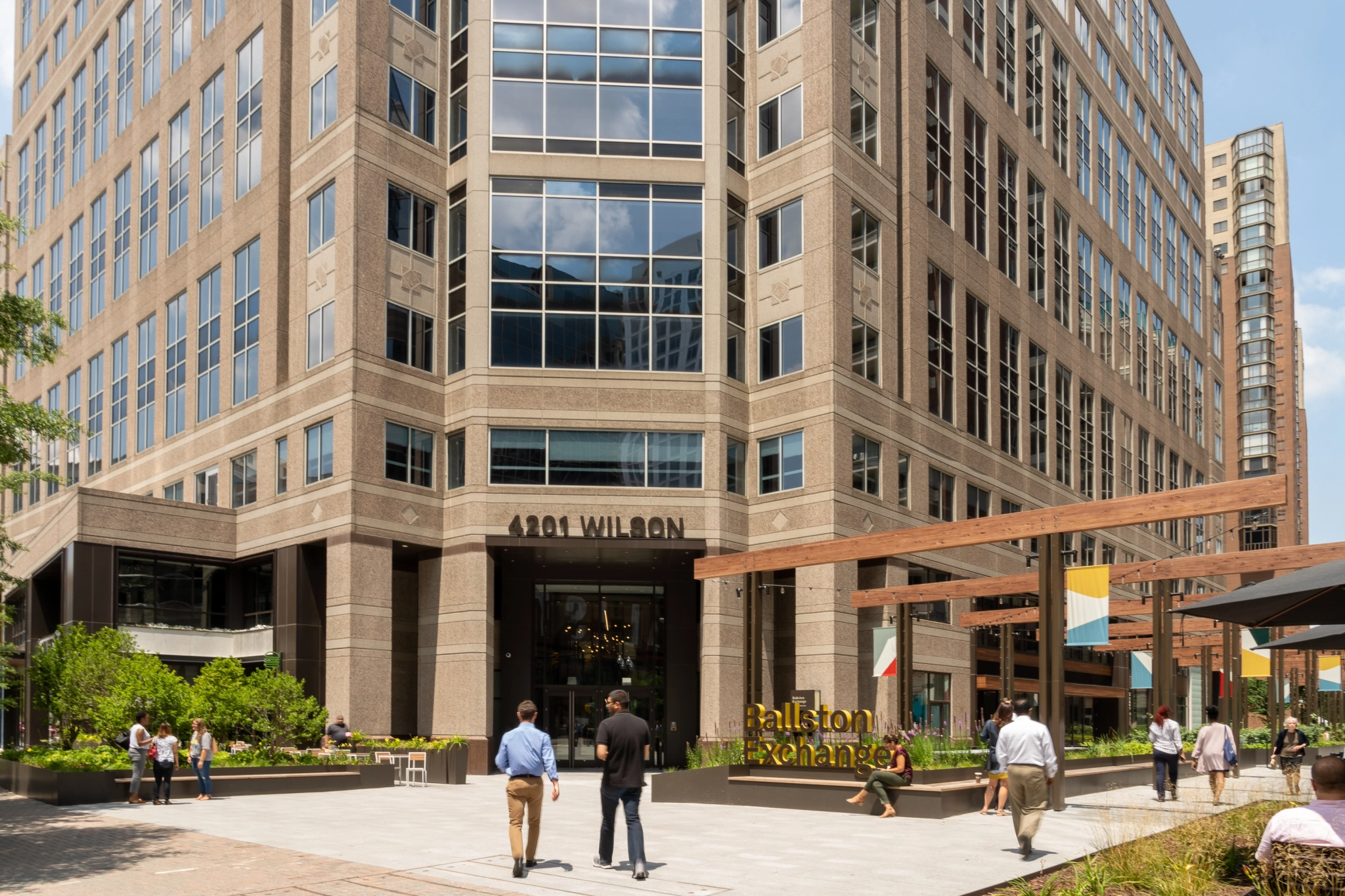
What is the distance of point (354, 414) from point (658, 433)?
30.5 ft

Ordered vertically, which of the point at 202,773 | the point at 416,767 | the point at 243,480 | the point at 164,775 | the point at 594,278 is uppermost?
the point at 594,278

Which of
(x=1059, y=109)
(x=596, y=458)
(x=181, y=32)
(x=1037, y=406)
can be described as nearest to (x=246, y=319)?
(x=596, y=458)

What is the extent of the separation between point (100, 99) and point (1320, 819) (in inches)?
2452

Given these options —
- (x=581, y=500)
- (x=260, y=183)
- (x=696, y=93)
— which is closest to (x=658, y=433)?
(x=581, y=500)

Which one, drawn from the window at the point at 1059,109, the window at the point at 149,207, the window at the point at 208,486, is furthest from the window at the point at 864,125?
the window at the point at 149,207

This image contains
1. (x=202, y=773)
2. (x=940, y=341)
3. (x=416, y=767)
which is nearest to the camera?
(x=202, y=773)

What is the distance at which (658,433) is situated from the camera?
134 feet

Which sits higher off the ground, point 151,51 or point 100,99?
point 151,51

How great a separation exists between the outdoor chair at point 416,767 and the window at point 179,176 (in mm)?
26238

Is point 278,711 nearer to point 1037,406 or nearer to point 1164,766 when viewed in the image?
point 1164,766

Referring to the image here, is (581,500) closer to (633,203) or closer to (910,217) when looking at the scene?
(633,203)

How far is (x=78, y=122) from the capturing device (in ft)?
205

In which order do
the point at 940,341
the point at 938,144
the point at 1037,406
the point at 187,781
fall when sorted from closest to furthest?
the point at 187,781
the point at 940,341
the point at 938,144
the point at 1037,406

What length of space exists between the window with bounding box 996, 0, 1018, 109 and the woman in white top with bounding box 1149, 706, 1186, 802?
37.0 meters
